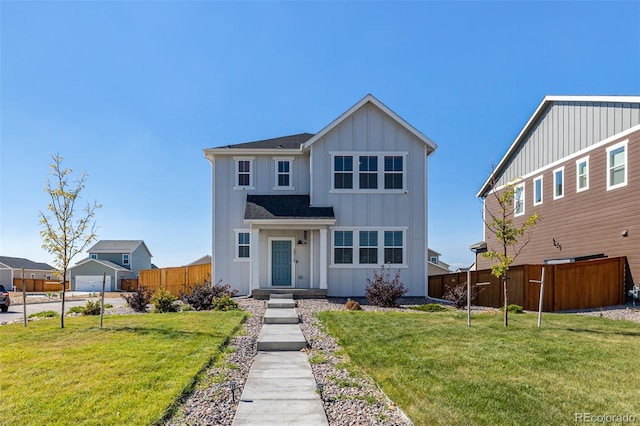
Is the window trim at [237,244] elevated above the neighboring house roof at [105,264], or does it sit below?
above

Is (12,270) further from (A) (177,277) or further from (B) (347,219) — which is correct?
(B) (347,219)

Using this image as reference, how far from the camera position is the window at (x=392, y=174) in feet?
56.4

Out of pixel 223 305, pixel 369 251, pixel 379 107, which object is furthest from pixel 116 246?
pixel 379 107

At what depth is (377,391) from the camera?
17.4 feet

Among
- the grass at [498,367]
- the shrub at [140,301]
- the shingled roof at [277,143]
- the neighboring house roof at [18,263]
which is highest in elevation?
the shingled roof at [277,143]

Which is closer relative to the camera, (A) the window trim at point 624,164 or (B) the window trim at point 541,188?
(A) the window trim at point 624,164

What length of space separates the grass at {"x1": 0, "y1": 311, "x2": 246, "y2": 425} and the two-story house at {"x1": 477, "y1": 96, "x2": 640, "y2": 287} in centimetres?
963

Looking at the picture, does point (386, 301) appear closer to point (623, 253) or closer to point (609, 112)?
point (623, 253)

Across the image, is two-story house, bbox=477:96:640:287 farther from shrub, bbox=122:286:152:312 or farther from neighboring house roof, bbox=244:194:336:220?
shrub, bbox=122:286:152:312

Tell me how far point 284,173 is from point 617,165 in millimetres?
12492

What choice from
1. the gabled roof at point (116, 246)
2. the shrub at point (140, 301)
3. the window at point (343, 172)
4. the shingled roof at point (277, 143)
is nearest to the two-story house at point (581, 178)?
the window at point (343, 172)

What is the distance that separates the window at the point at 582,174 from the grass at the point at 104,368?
1483cm

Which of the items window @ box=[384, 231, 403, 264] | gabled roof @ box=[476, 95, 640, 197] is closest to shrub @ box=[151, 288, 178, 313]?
window @ box=[384, 231, 403, 264]

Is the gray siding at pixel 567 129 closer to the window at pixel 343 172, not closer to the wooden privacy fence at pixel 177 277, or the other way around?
the window at pixel 343 172
